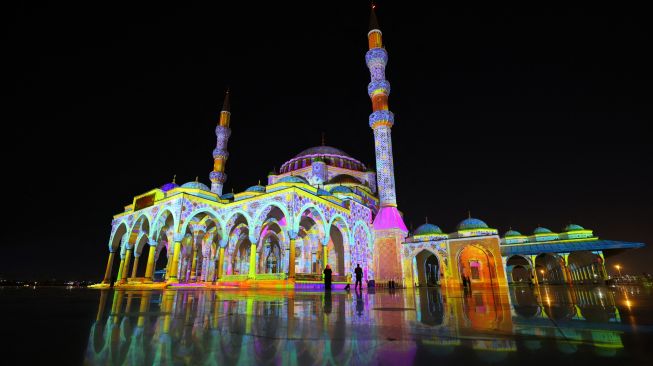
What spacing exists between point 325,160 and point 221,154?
10000 millimetres

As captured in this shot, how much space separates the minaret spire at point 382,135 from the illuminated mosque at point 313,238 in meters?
0.08

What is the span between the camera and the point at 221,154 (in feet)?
95.3

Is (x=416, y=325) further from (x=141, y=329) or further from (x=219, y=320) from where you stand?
(x=141, y=329)

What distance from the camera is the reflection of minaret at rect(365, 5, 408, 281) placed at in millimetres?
23442

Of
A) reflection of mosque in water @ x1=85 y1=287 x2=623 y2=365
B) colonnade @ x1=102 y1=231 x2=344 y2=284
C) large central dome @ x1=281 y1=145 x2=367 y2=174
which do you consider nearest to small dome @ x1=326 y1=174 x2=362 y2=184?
large central dome @ x1=281 y1=145 x2=367 y2=174

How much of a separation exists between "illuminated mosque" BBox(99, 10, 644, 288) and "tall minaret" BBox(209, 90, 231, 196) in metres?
0.11

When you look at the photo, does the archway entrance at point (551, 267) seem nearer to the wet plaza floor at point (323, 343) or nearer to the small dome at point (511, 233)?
the small dome at point (511, 233)

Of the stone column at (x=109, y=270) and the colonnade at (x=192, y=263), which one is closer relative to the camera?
the colonnade at (x=192, y=263)

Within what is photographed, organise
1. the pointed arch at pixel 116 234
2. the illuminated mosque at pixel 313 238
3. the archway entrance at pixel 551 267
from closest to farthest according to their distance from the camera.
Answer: the illuminated mosque at pixel 313 238 < the pointed arch at pixel 116 234 < the archway entrance at pixel 551 267

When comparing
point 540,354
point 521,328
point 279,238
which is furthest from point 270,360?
point 279,238

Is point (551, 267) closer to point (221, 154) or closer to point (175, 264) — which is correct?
point (221, 154)

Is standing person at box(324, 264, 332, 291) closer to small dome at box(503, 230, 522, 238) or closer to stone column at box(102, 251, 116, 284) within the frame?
stone column at box(102, 251, 116, 284)

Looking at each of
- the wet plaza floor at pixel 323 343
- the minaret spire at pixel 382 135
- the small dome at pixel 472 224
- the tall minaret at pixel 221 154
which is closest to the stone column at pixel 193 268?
the tall minaret at pixel 221 154

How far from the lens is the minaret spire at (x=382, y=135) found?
24.1 m
